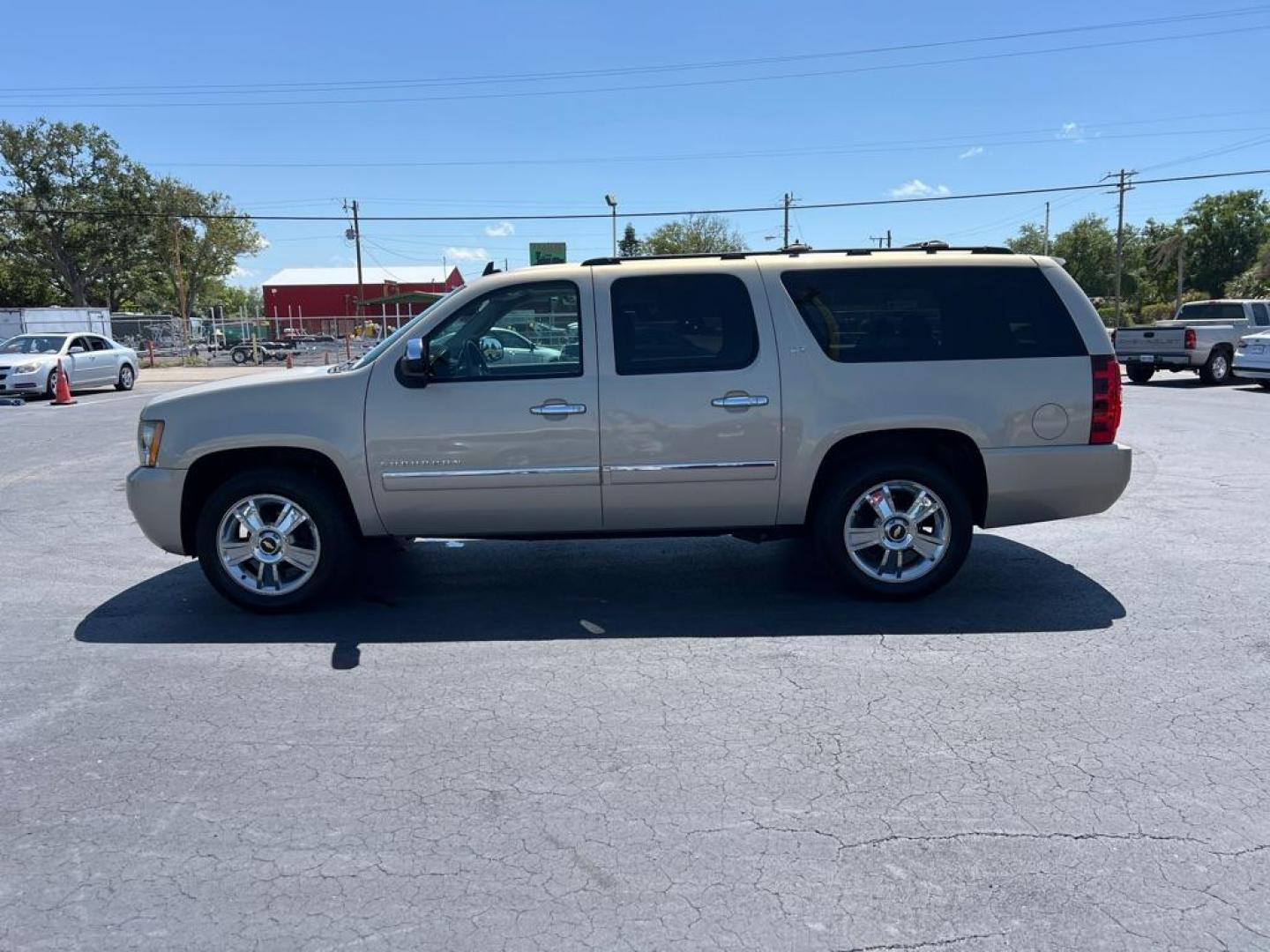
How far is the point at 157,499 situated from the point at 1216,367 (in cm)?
2142

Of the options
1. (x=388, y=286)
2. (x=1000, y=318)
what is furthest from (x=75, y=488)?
(x=388, y=286)

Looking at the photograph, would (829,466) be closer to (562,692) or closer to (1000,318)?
(1000,318)

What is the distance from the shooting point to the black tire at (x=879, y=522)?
5.46m

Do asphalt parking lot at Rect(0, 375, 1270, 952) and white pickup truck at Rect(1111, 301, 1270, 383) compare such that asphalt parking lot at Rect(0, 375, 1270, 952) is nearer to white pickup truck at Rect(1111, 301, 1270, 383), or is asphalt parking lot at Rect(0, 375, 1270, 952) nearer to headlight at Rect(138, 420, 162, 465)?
headlight at Rect(138, 420, 162, 465)

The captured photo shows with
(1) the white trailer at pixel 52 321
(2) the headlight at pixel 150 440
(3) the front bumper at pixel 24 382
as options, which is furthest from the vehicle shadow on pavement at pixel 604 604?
(1) the white trailer at pixel 52 321

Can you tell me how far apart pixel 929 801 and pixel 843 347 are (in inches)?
110

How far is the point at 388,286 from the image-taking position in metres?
63.8

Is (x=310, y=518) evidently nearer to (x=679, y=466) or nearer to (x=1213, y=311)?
(x=679, y=466)

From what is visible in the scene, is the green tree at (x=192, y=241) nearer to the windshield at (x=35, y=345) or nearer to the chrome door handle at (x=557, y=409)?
the windshield at (x=35, y=345)

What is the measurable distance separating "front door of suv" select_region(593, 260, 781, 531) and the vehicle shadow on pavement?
0.60 meters

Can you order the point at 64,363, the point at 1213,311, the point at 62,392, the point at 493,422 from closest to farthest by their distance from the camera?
1. the point at 493,422
2. the point at 62,392
3. the point at 1213,311
4. the point at 64,363

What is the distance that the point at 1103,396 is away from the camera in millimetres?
5469

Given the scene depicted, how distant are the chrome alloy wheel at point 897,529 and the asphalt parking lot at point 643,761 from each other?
0.31 meters

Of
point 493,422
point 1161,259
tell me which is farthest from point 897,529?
point 1161,259
